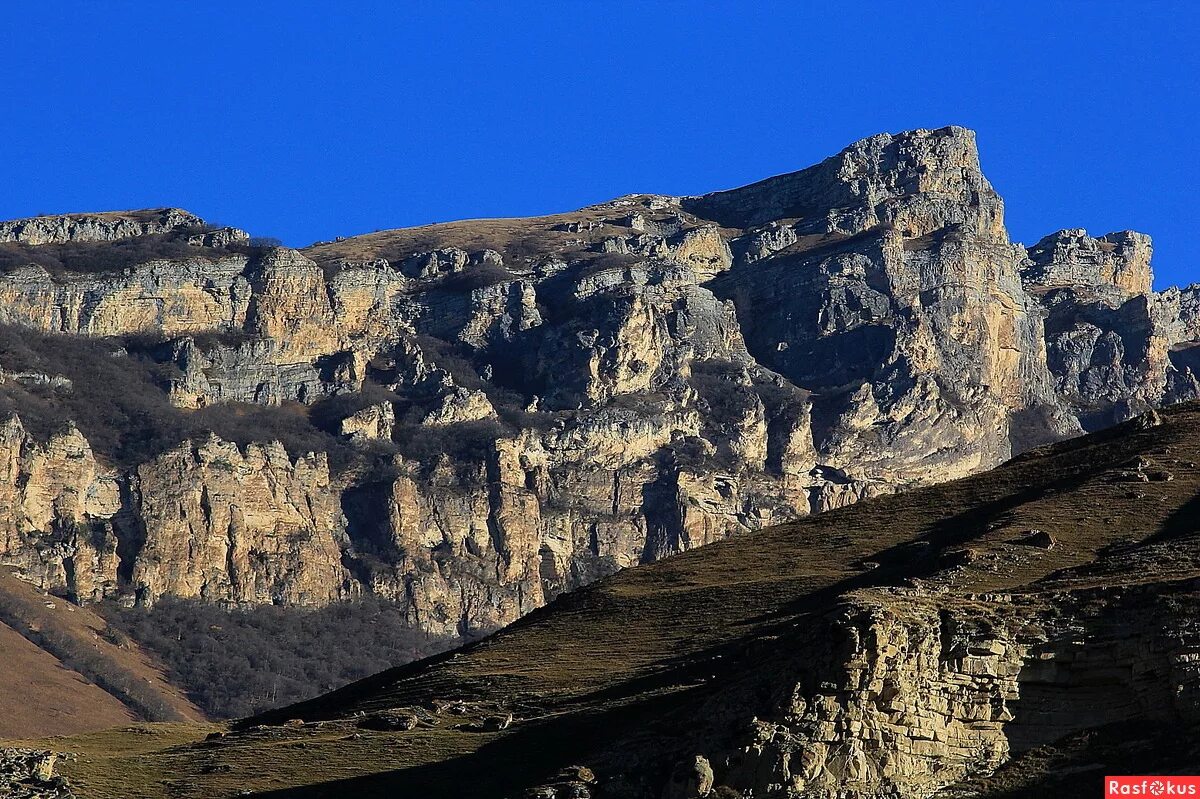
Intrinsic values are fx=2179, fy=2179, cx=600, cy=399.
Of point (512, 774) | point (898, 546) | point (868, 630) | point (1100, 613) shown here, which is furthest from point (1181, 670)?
point (898, 546)

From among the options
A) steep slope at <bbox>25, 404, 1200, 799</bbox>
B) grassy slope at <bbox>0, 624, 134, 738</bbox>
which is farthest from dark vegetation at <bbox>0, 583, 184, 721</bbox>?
steep slope at <bbox>25, 404, 1200, 799</bbox>

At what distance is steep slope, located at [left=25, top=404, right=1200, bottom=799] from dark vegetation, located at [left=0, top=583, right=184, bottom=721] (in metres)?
104

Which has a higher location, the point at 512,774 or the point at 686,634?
the point at 686,634

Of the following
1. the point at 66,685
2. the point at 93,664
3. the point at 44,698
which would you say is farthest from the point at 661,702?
the point at 93,664

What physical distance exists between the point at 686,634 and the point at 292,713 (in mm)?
18272

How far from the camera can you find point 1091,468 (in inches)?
3526

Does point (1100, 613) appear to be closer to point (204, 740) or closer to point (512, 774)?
point (512, 774)

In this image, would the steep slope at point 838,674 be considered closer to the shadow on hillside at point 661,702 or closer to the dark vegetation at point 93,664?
the shadow on hillside at point 661,702

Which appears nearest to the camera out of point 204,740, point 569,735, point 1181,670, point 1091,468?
point 1181,670

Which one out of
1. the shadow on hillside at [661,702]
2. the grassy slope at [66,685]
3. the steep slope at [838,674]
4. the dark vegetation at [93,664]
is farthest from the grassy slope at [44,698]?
the shadow on hillside at [661,702]

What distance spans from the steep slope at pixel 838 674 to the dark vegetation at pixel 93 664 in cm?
10365

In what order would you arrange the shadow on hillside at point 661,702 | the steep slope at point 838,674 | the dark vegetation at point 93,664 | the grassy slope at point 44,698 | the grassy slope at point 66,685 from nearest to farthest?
the steep slope at point 838,674, the shadow on hillside at point 661,702, the grassy slope at point 44,698, the grassy slope at point 66,685, the dark vegetation at point 93,664

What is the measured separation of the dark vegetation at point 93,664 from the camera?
187750mm

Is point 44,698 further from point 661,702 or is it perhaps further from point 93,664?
point 661,702
